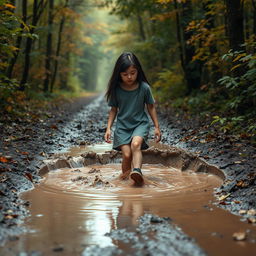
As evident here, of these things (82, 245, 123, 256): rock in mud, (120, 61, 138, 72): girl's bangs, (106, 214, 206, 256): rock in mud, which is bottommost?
(106, 214, 206, 256): rock in mud

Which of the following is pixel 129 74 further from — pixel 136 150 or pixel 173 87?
pixel 173 87

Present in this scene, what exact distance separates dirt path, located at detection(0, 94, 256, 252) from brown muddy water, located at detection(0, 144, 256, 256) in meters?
0.17

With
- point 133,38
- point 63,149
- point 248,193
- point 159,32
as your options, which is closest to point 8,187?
point 248,193

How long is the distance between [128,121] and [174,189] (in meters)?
1.23

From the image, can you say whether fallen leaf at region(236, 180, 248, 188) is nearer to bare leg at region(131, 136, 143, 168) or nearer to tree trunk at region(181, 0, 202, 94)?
bare leg at region(131, 136, 143, 168)

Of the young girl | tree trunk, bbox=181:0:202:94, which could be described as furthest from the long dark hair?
tree trunk, bbox=181:0:202:94

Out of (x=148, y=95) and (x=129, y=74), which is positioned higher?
(x=129, y=74)

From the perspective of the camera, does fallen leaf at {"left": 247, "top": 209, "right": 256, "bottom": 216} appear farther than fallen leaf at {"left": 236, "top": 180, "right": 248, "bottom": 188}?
No

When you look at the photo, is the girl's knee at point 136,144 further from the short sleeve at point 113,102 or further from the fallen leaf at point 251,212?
the fallen leaf at point 251,212

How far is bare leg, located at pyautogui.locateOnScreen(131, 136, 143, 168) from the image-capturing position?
4805 mm

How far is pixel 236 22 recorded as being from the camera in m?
8.14

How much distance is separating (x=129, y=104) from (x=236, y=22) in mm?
4226

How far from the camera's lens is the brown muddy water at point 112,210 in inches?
107

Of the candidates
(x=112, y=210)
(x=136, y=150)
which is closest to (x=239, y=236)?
(x=112, y=210)
